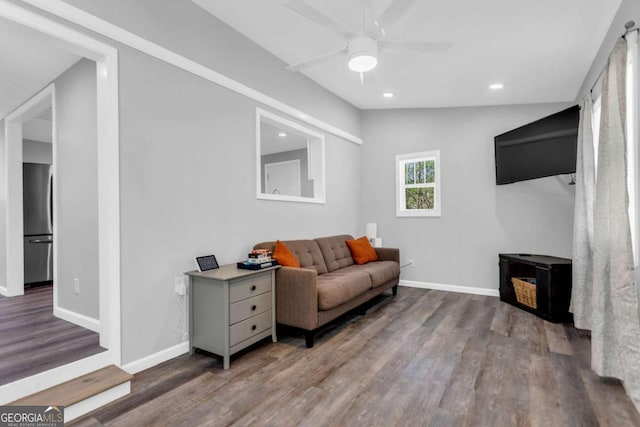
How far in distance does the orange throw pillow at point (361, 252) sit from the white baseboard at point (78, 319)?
2.98 m

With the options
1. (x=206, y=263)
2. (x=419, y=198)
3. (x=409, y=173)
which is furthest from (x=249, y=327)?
(x=409, y=173)

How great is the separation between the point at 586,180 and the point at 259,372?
3.43 metres

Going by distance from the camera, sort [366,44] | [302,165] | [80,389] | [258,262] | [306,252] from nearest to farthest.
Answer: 1. [80,389]
2. [366,44]
3. [258,262]
4. [306,252]
5. [302,165]

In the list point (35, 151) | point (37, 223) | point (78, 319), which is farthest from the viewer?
point (35, 151)

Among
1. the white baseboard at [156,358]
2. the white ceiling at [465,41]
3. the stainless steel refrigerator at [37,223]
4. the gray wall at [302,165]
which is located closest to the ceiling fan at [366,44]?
the white ceiling at [465,41]

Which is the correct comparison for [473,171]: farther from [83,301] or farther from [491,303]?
[83,301]

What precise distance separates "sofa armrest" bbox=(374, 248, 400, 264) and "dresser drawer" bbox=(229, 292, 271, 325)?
2242 millimetres

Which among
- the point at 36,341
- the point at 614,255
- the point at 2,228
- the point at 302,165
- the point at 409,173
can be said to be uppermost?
the point at 302,165

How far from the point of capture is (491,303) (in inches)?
164

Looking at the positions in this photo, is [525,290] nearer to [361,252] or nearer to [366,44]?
[361,252]

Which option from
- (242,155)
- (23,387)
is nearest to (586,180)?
(242,155)

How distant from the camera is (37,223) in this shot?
502cm

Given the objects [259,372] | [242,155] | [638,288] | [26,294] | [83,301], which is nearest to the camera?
[638,288]

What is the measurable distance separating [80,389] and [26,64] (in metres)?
3.05
